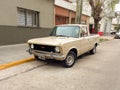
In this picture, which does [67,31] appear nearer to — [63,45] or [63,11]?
A: [63,45]

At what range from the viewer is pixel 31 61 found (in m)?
7.02

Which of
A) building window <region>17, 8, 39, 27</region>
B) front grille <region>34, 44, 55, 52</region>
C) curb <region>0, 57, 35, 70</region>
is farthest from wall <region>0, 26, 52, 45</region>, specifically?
front grille <region>34, 44, 55, 52</region>

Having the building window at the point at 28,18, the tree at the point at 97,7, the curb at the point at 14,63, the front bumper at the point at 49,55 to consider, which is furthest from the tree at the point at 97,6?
the front bumper at the point at 49,55

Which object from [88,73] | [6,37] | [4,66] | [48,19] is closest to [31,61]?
[4,66]

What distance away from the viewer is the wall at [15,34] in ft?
31.4

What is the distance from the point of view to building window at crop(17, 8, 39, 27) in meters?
11.1

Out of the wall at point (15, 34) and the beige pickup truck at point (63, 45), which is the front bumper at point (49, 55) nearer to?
the beige pickup truck at point (63, 45)

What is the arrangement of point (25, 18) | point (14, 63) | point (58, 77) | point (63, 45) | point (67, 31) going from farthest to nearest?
1. point (25, 18)
2. point (67, 31)
3. point (14, 63)
4. point (63, 45)
5. point (58, 77)

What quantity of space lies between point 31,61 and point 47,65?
968mm

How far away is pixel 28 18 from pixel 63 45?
719 cm

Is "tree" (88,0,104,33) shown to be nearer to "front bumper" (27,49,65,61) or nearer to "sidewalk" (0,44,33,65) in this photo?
"sidewalk" (0,44,33,65)

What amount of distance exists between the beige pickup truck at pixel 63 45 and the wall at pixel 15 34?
12.7ft

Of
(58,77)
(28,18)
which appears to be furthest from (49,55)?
(28,18)

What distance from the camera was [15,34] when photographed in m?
10.4
